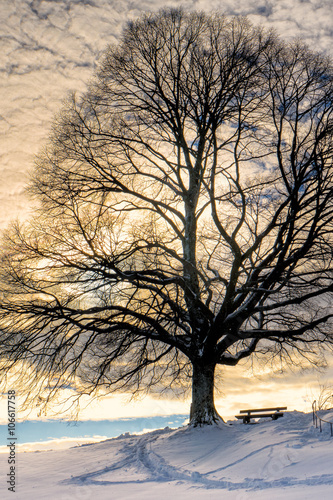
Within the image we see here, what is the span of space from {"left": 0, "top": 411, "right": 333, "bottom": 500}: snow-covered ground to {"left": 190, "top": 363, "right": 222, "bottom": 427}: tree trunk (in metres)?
0.38

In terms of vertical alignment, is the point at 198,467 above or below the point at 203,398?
below

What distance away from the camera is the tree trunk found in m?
11.6

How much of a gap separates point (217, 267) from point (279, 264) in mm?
3878

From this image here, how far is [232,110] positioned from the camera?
40.3 ft

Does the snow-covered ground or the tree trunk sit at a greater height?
the tree trunk

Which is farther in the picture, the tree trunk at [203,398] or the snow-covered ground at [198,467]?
the tree trunk at [203,398]

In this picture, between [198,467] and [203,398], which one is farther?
[203,398]

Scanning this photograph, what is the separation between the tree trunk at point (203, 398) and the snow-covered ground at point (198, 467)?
38 cm

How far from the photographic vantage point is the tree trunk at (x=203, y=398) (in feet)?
38.1

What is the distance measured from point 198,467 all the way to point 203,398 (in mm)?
3955

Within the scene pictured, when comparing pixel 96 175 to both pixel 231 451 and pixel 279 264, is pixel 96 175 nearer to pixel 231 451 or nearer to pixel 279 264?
pixel 279 264

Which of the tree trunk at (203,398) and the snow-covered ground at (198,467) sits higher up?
the tree trunk at (203,398)

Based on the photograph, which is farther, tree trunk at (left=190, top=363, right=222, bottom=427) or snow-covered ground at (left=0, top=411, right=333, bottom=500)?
tree trunk at (left=190, top=363, right=222, bottom=427)

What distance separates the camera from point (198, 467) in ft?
26.1
